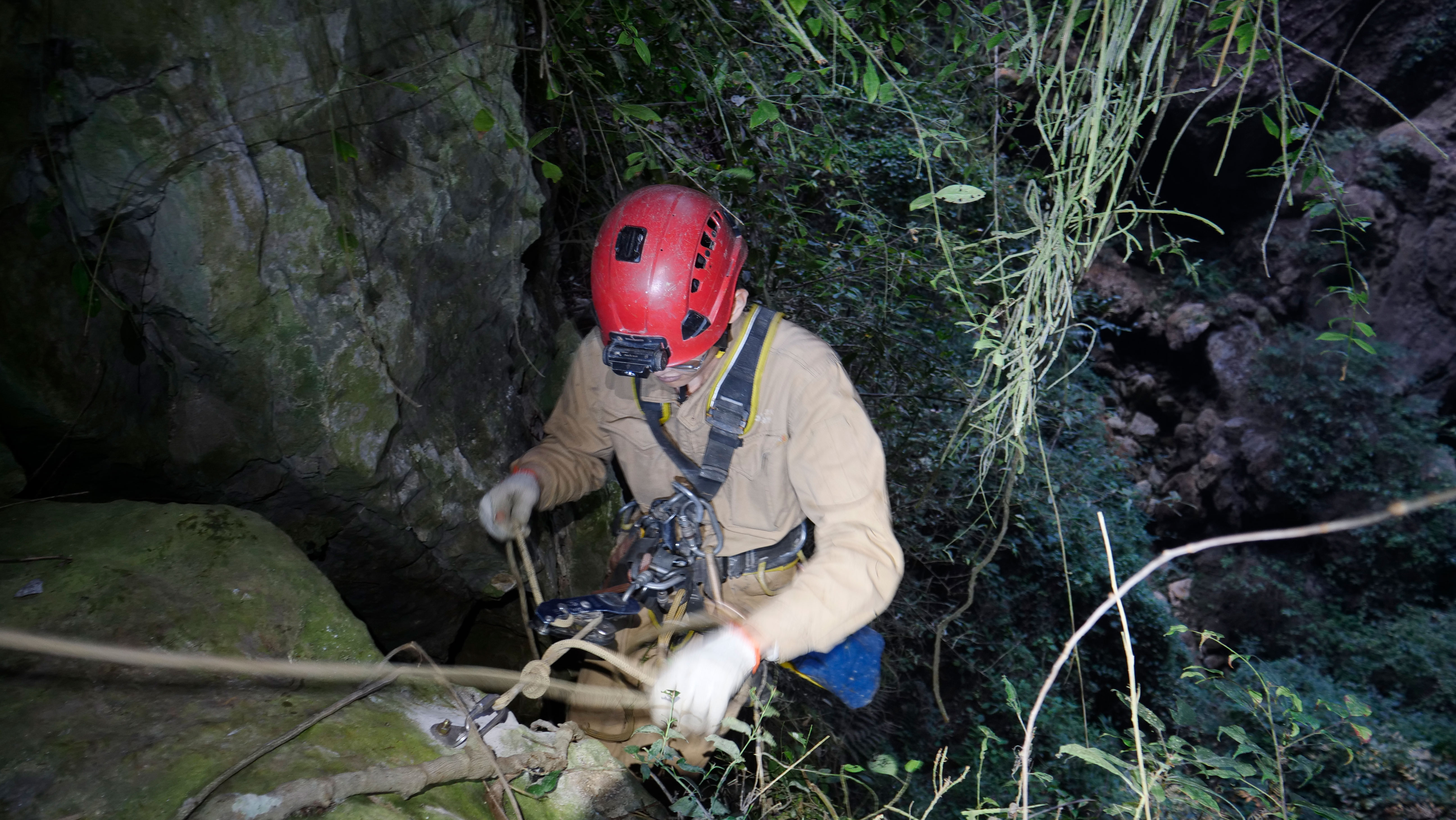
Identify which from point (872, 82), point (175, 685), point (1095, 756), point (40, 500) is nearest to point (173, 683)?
point (175, 685)

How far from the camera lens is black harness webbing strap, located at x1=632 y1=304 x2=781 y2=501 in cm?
203

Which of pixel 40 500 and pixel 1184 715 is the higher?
pixel 40 500

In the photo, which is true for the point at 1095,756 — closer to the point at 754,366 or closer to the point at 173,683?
the point at 754,366

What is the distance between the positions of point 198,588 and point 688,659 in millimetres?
1197

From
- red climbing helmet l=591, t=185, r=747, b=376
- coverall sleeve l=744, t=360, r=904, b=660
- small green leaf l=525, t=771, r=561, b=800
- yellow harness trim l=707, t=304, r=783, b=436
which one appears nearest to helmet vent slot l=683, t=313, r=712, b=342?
red climbing helmet l=591, t=185, r=747, b=376

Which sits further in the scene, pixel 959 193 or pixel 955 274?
pixel 955 274

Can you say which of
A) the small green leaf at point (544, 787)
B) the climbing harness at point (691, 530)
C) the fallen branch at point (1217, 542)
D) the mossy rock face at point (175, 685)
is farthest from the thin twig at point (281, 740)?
the fallen branch at point (1217, 542)

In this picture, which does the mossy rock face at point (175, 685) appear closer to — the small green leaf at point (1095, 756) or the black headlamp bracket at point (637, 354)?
the black headlamp bracket at point (637, 354)

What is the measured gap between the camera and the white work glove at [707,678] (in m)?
1.66

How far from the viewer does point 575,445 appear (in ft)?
8.25

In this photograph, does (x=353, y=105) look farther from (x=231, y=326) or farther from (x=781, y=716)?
(x=781, y=716)

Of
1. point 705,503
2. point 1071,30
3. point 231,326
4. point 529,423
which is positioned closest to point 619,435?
point 705,503

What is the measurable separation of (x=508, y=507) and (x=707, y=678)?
940 millimetres

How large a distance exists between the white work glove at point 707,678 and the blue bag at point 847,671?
0.46 m
